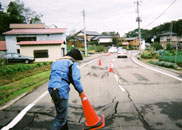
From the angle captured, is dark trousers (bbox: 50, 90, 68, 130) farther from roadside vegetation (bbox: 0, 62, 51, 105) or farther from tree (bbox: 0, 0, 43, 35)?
tree (bbox: 0, 0, 43, 35)

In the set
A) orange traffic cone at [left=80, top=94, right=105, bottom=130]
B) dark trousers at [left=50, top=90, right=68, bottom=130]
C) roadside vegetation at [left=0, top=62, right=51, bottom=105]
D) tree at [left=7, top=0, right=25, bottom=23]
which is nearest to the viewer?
dark trousers at [left=50, top=90, right=68, bottom=130]

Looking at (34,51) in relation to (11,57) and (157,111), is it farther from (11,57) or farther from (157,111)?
(157,111)

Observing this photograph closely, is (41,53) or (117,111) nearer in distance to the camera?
(117,111)

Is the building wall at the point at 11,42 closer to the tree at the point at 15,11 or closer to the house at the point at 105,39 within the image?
the tree at the point at 15,11

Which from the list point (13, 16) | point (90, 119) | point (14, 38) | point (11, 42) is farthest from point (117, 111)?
point (13, 16)

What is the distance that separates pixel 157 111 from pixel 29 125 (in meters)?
3.28

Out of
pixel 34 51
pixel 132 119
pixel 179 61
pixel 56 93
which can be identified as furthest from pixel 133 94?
pixel 34 51

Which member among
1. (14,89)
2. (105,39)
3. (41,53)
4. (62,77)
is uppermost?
(105,39)

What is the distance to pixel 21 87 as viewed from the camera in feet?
22.3

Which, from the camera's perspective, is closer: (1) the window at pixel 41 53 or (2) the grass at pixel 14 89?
(2) the grass at pixel 14 89

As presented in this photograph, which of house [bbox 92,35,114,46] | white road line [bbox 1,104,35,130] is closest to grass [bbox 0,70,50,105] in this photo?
white road line [bbox 1,104,35,130]

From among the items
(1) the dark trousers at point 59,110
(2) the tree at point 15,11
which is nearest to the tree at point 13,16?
(2) the tree at point 15,11

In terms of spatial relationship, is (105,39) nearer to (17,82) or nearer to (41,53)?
(41,53)

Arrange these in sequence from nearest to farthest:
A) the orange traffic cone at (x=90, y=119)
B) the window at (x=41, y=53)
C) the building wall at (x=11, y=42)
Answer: the orange traffic cone at (x=90, y=119) < the window at (x=41, y=53) < the building wall at (x=11, y=42)
